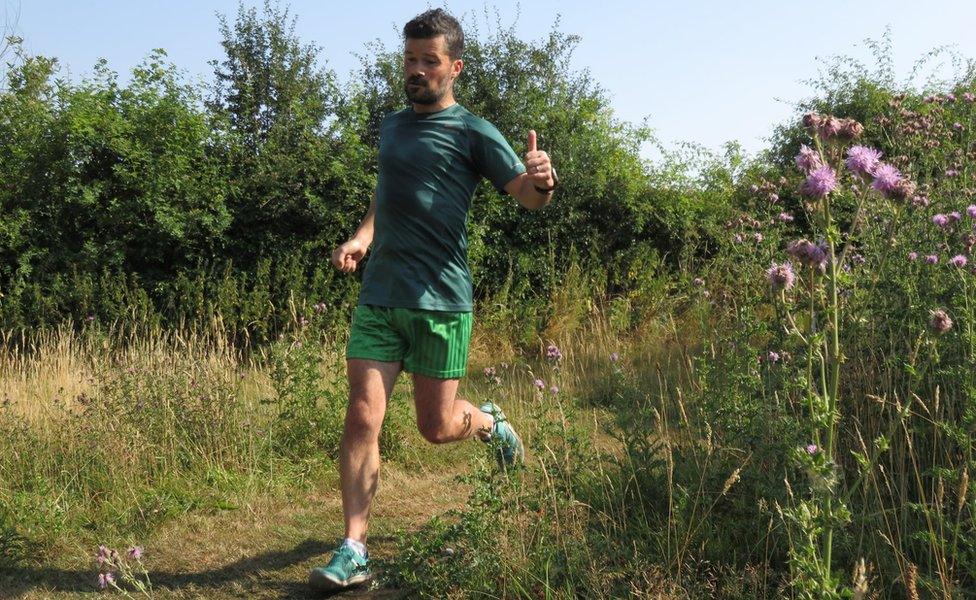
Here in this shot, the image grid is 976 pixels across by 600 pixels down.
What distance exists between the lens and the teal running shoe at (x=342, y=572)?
3.35 metres

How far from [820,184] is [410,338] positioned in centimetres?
173

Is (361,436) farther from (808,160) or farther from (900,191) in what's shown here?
(900,191)

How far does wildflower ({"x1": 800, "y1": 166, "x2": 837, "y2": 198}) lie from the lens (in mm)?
2186

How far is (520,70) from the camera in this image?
12648 mm

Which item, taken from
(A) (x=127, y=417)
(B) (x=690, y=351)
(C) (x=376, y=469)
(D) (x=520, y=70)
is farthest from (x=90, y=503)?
(D) (x=520, y=70)

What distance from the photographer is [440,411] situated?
11.8 feet

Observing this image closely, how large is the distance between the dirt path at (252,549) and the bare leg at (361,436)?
0.19 meters

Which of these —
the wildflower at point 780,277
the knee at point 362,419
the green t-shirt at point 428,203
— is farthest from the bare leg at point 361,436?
the wildflower at point 780,277

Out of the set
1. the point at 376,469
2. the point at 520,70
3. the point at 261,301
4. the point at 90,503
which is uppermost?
the point at 520,70

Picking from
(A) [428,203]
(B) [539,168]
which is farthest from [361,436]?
(B) [539,168]

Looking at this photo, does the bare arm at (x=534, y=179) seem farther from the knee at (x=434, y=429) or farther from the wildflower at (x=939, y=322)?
the wildflower at (x=939, y=322)

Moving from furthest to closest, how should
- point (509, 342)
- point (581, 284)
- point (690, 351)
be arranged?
point (581, 284), point (509, 342), point (690, 351)

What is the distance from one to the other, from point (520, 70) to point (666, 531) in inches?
400

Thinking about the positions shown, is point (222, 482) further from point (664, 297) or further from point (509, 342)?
point (664, 297)
